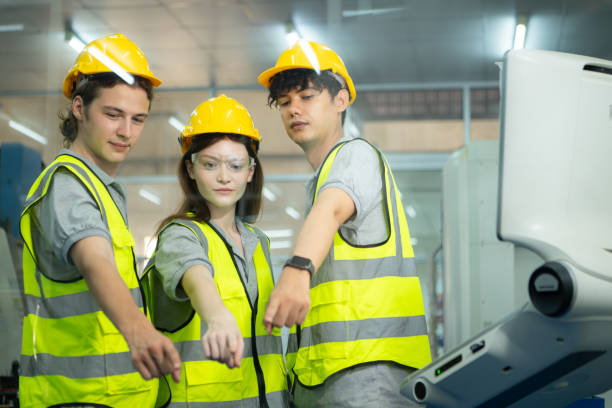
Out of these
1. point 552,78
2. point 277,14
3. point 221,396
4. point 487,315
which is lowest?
point 487,315

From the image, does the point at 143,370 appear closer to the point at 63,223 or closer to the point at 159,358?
the point at 159,358

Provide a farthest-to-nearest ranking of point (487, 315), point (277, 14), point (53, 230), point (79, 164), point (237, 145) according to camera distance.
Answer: point (277, 14) → point (487, 315) → point (237, 145) → point (79, 164) → point (53, 230)

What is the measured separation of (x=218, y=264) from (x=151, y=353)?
441 mm

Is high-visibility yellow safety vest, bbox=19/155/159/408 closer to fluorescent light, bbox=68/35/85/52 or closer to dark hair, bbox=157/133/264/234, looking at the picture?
dark hair, bbox=157/133/264/234

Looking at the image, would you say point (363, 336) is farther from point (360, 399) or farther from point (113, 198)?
point (113, 198)

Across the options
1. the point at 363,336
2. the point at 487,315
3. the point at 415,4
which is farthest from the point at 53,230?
the point at 415,4

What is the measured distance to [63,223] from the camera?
1.27 m

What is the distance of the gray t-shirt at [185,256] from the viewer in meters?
1.39

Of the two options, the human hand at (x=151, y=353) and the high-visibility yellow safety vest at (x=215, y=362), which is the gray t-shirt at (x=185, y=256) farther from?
the human hand at (x=151, y=353)

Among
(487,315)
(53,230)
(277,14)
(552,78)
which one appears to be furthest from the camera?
(277,14)

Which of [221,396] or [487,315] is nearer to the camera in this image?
[221,396]

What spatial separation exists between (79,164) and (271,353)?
68 centimetres

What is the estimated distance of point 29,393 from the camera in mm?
1345

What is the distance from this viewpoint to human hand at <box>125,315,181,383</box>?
44.1 inches
